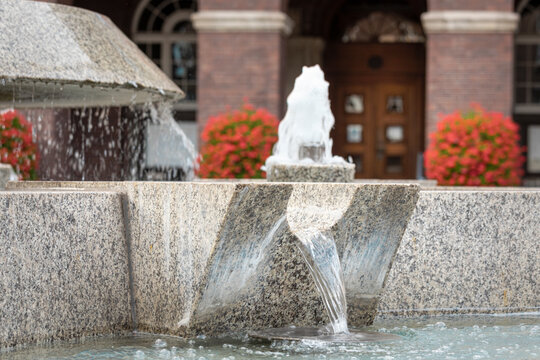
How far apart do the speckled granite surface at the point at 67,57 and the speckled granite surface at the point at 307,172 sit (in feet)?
3.44

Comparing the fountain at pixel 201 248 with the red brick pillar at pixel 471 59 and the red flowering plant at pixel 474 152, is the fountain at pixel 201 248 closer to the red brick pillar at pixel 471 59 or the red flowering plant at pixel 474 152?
the red flowering plant at pixel 474 152

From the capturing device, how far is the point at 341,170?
25.3 feet

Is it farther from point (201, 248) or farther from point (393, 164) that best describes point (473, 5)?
point (201, 248)

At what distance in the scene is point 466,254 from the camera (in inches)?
272

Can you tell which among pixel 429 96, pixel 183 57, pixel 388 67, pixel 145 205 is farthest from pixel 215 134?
pixel 145 205

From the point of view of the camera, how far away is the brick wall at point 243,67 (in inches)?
673

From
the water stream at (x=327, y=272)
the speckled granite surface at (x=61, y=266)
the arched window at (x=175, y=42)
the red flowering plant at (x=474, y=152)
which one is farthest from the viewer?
the arched window at (x=175, y=42)

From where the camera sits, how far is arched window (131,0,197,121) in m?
20.6

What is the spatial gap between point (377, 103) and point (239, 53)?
17.6ft

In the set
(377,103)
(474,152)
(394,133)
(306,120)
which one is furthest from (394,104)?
(306,120)

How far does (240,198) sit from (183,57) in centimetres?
1544

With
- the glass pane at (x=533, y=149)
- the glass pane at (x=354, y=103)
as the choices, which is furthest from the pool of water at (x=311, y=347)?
the glass pane at (x=354, y=103)

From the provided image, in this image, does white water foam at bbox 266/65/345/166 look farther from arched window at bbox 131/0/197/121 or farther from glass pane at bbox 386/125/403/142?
glass pane at bbox 386/125/403/142

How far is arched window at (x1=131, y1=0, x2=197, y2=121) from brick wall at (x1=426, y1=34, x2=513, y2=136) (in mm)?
5625
